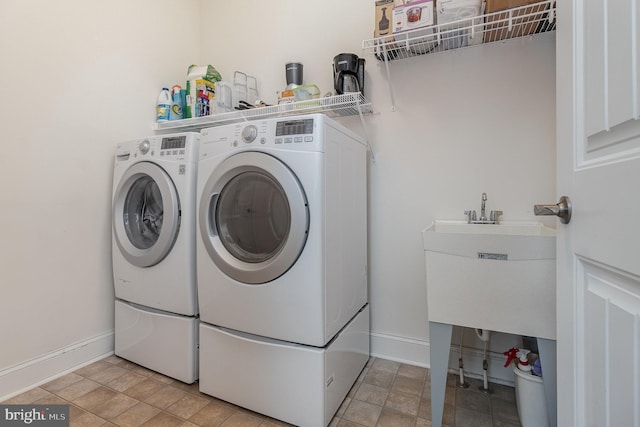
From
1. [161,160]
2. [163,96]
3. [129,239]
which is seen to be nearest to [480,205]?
[161,160]

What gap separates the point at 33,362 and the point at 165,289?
2.36 feet

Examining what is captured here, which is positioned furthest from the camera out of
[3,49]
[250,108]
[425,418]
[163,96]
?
[163,96]

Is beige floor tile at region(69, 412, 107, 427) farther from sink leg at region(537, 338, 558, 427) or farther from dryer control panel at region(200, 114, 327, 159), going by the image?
sink leg at region(537, 338, 558, 427)

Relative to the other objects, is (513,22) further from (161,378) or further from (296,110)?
(161,378)

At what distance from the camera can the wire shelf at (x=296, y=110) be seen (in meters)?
1.65

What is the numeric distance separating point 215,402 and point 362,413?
0.66 metres

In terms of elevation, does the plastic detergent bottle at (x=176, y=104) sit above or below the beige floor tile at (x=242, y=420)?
above

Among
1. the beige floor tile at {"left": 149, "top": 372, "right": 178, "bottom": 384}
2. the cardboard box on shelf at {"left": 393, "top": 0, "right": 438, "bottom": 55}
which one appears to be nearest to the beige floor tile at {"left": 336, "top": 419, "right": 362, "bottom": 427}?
the beige floor tile at {"left": 149, "top": 372, "right": 178, "bottom": 384}

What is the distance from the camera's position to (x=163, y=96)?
6.77 feet

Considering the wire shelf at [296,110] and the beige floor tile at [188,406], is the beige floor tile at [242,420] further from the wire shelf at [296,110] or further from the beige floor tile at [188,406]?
the wire shelf at [296,110]

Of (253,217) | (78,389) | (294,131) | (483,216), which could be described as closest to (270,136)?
(294,131)

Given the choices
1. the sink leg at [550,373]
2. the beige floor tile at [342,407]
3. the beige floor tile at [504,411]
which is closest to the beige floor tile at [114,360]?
the beige floor tile at [342,407]

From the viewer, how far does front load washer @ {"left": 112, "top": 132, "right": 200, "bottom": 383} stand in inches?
58.1

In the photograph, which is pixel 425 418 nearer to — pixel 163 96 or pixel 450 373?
pixel 450 373
